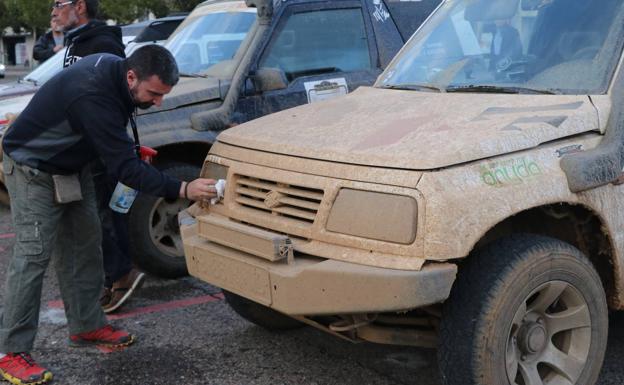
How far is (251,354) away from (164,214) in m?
1.68

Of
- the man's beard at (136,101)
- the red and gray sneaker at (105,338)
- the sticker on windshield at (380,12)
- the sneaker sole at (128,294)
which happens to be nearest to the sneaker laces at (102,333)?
the red and gray sneaker at (105,338)

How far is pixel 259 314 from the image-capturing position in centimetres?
452

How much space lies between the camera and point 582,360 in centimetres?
356

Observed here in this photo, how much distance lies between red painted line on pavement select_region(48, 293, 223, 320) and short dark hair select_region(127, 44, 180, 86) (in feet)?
6.08

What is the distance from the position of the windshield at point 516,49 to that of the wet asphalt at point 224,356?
1.46m

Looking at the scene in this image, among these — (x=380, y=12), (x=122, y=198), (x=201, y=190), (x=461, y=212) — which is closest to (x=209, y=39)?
(x=380, y=12)

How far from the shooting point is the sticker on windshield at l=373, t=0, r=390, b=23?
6.40 m

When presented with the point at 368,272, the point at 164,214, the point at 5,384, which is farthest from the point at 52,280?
the point at 368,272

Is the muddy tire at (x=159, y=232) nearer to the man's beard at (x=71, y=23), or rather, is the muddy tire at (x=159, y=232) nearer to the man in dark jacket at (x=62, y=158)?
the man's beard at (x=71, y=23)

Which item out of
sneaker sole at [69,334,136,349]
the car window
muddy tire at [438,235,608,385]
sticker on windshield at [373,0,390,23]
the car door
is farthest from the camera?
the car window

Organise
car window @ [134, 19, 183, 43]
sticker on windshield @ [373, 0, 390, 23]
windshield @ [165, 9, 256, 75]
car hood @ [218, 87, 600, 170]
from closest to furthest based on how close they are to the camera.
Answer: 1. car hood @ [218, 87, 600, 170]
2. windshield @ [165, 9, 256, 75]
3. sticker on windshield @ [373, 0, 390, 23]
4. car window @ [134, 19, 183, 43]

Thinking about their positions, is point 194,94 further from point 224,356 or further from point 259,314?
point 224,356

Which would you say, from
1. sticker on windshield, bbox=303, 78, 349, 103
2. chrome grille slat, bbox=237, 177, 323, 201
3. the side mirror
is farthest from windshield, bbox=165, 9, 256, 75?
chrome grille slat, bbox=237, 177, 323, 201

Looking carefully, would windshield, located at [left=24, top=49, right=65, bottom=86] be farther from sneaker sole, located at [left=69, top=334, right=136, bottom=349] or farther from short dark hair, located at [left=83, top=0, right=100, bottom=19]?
sneaker sole, located at [left=69, top=334, right=136, bottom=349]
